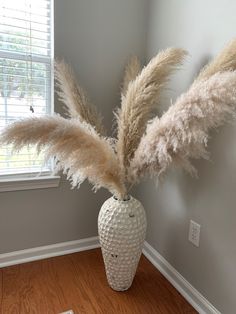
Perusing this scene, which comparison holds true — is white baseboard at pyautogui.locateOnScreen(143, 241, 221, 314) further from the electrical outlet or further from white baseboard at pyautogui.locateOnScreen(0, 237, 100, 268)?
white baseboard at pyautogui.locateOnScreen(0, 237, 100, 268)

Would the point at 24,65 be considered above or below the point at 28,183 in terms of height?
above

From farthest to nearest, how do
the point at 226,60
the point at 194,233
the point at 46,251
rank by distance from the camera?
the point at 46,251 → the point at 194,233 → the point at 226,60

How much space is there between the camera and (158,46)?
68.6 inches

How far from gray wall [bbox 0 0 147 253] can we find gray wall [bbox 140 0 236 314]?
0.20m

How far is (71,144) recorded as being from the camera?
1181 mm

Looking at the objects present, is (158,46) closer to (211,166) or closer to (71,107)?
(71,107)

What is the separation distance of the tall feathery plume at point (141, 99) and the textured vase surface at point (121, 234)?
0.71 feet

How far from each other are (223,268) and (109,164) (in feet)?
2.61

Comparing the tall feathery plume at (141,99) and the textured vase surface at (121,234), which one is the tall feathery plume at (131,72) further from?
the textured vase surface at (121,234)

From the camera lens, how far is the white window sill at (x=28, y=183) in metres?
1.64

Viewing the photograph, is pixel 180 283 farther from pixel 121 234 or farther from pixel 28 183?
pixel 28 183

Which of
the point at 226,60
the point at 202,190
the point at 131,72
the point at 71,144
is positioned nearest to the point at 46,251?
the point at 71,144

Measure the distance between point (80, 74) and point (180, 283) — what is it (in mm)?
1506

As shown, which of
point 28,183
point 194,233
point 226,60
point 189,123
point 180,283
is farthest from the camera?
point 28,183
